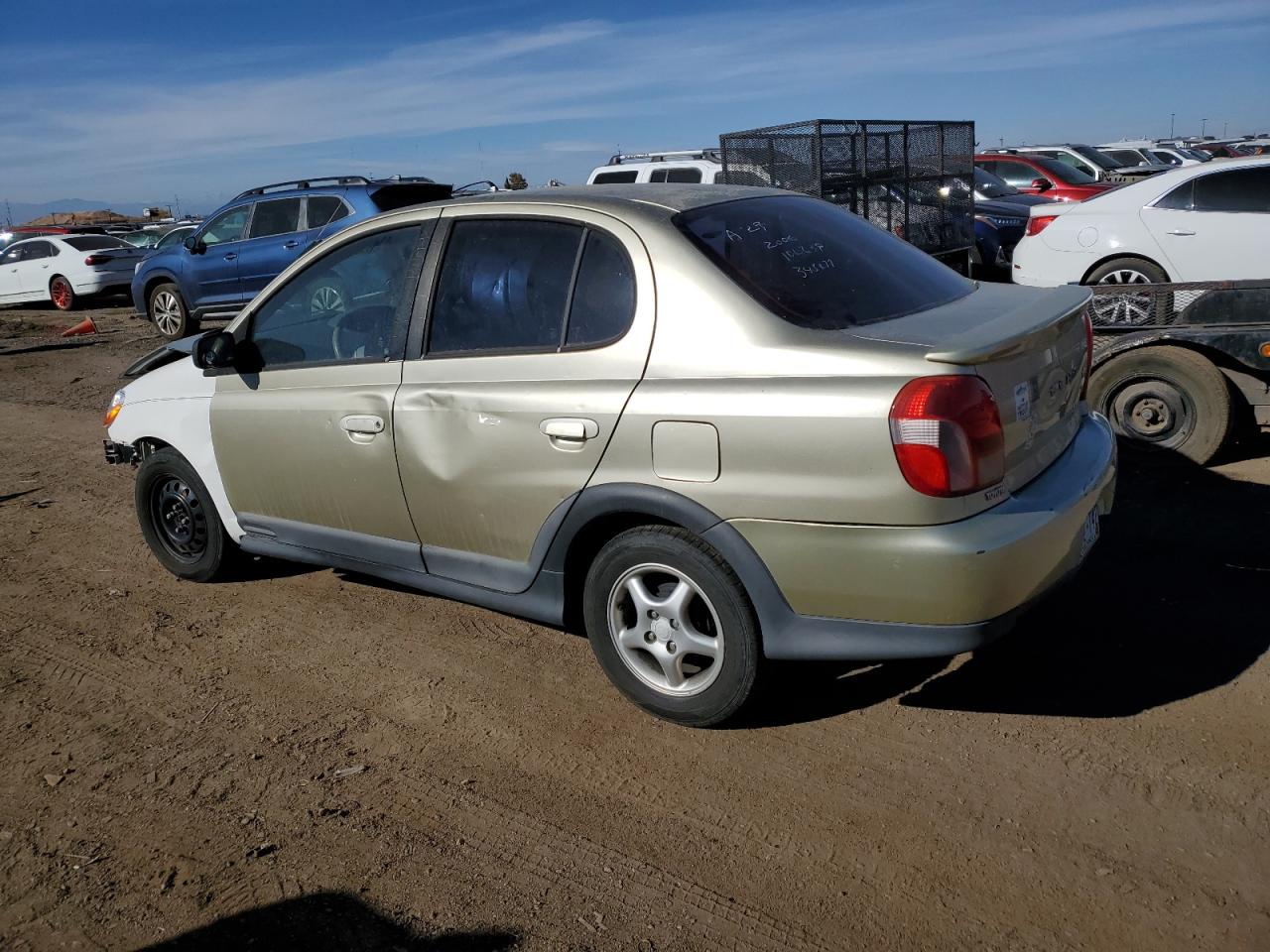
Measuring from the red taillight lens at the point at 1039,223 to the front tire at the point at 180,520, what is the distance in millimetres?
7628

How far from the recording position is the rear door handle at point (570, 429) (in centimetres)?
358

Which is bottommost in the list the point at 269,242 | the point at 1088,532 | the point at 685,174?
the point at 1088,532

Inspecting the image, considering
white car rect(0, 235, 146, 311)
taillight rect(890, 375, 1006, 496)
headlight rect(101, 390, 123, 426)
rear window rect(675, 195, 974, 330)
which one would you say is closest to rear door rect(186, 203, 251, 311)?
white car rect(0, 235, 146, 311)

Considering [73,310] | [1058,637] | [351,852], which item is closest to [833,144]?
[1058,637]

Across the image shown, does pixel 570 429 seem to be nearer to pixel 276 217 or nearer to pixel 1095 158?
pixel 276 217

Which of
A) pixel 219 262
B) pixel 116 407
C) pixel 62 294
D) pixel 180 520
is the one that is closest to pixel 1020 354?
pixel 180 520

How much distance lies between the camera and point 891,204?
11.7 m

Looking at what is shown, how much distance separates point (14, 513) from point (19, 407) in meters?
4.41

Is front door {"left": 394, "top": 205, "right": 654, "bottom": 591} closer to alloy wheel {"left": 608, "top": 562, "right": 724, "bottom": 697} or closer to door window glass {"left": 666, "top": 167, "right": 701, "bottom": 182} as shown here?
alloy wheel {"left": 608, "top": 562, "right": 724, "bottom": 697}

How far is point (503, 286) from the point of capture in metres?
Result: 3.98

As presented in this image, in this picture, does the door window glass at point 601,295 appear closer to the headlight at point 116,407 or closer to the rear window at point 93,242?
the headlight at point 116,407

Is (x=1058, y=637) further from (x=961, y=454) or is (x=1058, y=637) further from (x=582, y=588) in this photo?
(x=582, y=588)

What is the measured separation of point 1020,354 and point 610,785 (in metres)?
1.82

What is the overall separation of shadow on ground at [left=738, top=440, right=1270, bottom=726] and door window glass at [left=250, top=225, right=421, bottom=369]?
2.03m
